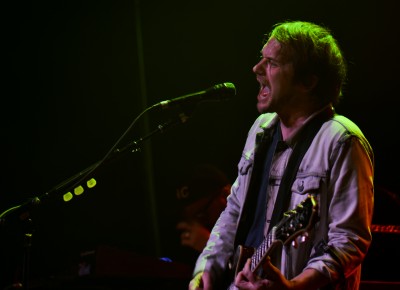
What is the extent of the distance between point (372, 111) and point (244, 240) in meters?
2.74

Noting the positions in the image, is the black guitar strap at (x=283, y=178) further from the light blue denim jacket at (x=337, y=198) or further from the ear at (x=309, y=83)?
the ear at (x=309, y=83)

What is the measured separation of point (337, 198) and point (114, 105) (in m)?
3.66

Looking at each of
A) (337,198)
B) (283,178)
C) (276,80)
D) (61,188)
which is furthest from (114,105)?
(337,198)

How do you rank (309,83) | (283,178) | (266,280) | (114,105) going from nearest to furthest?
(266,280) → (283,178) → (309,83) → (114,105)

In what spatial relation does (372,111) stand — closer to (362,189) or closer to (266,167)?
(266,167)

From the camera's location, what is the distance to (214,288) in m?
2.72

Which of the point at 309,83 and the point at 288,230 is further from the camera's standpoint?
the point at 309,83

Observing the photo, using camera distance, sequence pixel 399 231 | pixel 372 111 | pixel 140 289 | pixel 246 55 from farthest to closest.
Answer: pixel 246 55, pixel 372 111, pixel 399 231, pixel 140 289

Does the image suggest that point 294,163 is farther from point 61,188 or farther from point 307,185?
point 61,188

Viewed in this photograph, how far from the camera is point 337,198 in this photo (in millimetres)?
2326

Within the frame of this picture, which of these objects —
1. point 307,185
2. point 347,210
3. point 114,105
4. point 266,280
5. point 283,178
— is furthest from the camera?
point 114,105

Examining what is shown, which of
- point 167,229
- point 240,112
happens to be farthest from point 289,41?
point 167,229

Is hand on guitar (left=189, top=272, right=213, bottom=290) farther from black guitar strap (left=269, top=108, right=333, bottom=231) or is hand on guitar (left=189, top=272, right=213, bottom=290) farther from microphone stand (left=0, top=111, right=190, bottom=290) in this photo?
microphone stand (left=0, top=111, right=190, bottom=290)

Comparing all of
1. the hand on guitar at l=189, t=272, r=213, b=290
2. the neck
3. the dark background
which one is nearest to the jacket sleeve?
the neck
